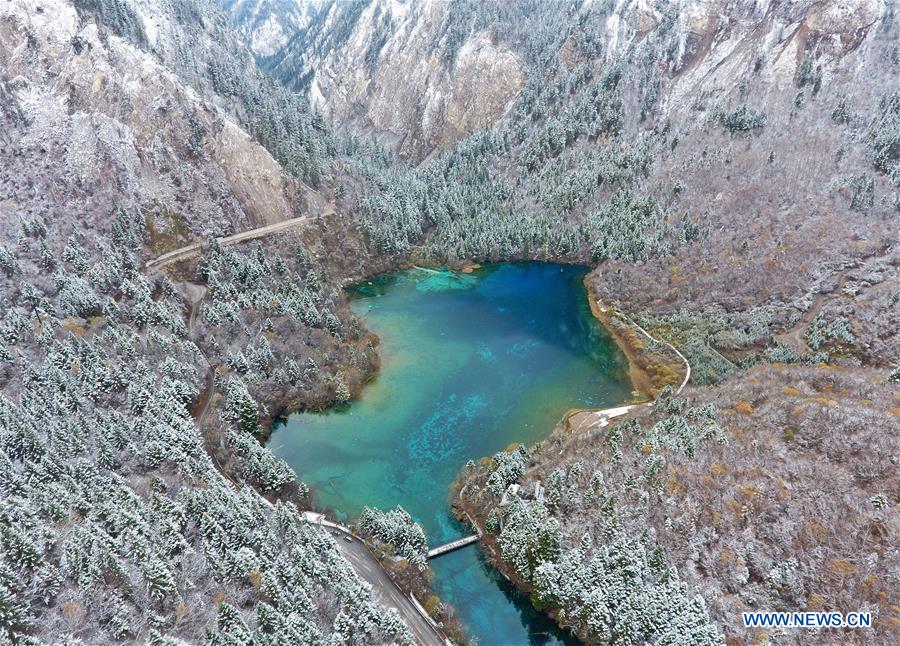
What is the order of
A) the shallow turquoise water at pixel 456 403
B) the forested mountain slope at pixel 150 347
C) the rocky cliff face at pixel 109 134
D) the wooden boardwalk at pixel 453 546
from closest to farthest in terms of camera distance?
the forested mountain slope at pixel 150 347 → the shallow turquoise water at pixel 456 403 → the wooden boardwalk at pixel 453 546 → the rocky cliff face at pixel 109 134

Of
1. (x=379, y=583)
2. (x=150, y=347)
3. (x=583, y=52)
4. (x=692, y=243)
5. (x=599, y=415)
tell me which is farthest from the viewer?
(x=583, y=52)

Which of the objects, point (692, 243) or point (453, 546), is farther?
point (692, 243)

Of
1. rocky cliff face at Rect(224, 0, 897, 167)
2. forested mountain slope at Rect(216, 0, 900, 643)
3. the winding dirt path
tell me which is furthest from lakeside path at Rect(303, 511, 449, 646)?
rocky cliff face at Rect(224, 0, 897, 167)

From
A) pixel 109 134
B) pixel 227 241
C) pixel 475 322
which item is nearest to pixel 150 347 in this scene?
pixel 227 241

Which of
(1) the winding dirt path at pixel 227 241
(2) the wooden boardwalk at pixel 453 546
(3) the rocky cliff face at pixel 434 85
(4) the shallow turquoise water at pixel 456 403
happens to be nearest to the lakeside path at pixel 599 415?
(4) the shallow turquoise water at pixel 456 403

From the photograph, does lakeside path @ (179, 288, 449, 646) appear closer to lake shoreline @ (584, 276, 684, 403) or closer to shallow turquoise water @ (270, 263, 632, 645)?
shallow turquoise water @ (270, 263, 632, 645)

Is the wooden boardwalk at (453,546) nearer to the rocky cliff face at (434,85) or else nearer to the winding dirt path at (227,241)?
the winding dirt path at (227,241)

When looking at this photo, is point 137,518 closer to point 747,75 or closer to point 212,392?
point 212,392

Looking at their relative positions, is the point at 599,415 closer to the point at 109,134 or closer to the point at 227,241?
the point at 227,241
